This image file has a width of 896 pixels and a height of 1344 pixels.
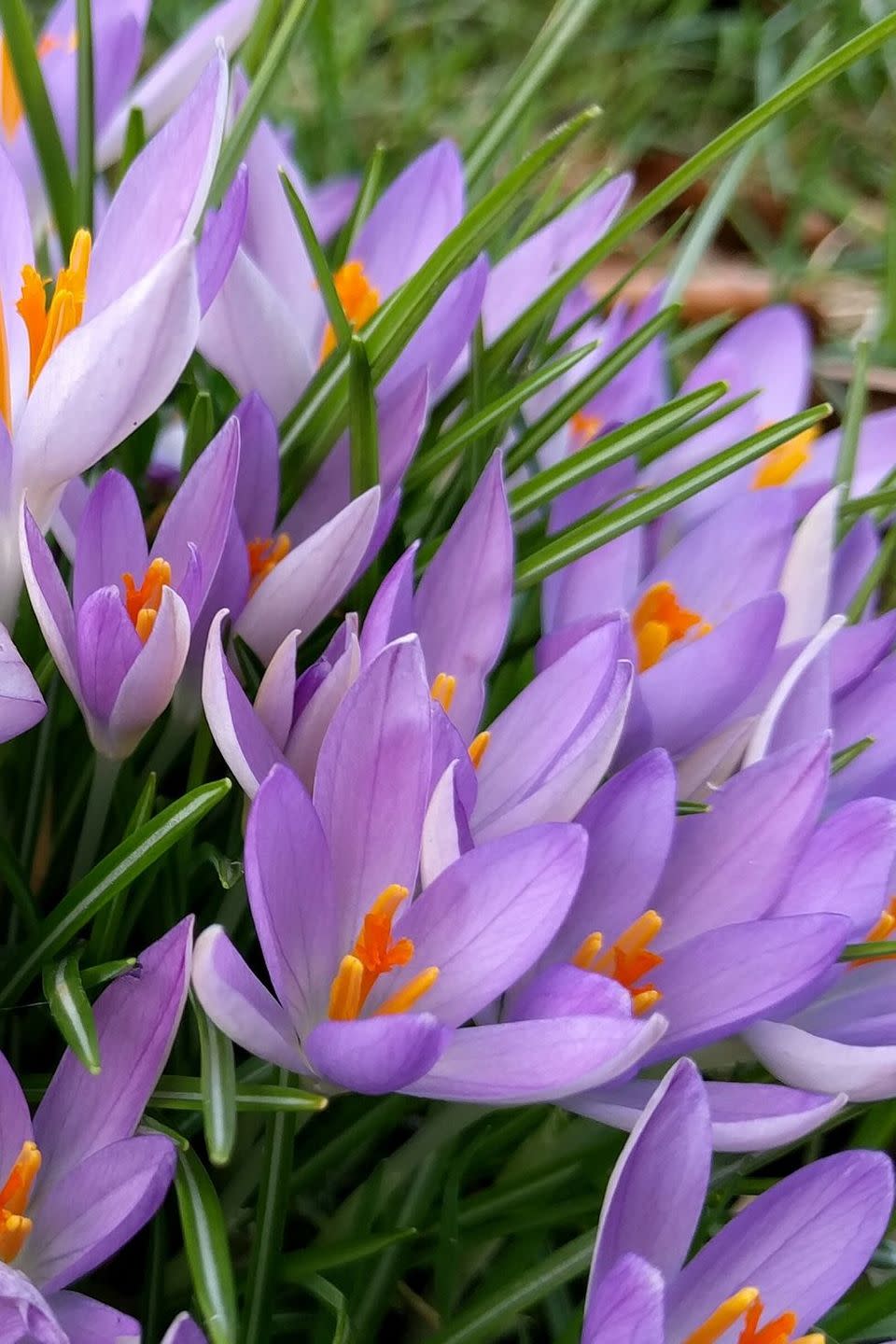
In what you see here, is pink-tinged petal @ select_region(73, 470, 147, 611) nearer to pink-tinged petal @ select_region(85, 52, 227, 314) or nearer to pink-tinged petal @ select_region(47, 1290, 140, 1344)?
pink-tinged petal @ select_region(85, 52, 227, 314)

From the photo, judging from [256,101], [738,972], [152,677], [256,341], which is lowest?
[738,972]

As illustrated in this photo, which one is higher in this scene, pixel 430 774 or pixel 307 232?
pixel 307 232

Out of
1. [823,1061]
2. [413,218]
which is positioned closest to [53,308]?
[413,218]

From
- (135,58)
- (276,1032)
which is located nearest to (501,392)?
(135,58)

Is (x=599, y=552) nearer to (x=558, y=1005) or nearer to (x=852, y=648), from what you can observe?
(x=852, y=648)

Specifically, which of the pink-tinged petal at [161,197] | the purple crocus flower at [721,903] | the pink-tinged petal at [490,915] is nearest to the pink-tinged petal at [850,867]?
the purple crocus flower at [721,903]

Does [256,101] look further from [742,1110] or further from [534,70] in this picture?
[742,1110]

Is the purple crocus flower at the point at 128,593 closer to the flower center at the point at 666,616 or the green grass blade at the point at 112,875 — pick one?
the green grass blade at the point at 112,875
